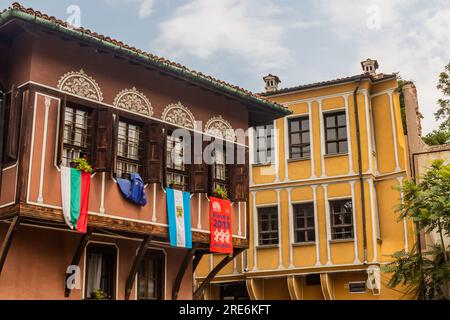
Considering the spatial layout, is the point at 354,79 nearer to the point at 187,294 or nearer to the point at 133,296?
the point at 187,294

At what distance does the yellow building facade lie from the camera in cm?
2359

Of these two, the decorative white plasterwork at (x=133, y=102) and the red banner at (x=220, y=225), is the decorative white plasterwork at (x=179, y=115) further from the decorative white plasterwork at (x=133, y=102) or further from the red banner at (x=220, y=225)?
the red banner at (x=220, y=225)

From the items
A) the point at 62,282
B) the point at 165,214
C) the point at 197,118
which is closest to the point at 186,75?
the point at 197,118

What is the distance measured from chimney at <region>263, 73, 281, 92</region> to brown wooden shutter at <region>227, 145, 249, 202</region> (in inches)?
364

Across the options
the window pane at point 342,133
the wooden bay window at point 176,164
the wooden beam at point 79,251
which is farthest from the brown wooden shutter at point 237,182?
the window pane at point 342,133

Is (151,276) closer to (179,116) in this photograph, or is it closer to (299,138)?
(179,116)

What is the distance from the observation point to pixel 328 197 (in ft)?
80.1

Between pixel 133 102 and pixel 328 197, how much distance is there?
10.3 metres

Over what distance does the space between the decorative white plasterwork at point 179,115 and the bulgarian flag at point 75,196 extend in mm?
3180

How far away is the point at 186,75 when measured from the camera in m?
16.9

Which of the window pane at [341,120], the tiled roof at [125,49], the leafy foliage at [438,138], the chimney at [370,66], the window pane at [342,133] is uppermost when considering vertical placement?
the chimney at [370,66]

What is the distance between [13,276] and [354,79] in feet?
48.4

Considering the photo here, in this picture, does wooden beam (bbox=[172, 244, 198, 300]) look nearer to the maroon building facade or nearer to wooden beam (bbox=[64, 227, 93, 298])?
the maroon building facade

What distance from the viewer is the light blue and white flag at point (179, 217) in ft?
53.3
